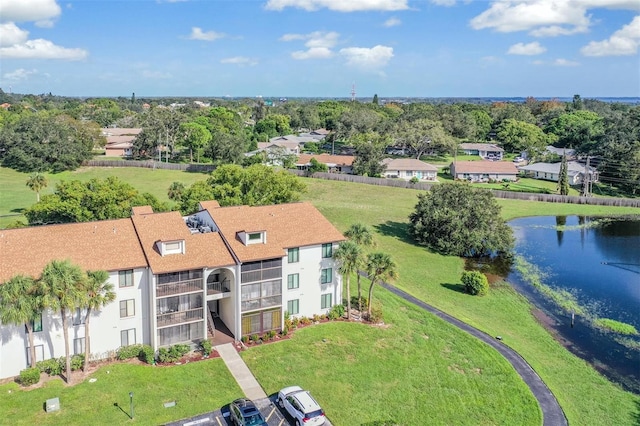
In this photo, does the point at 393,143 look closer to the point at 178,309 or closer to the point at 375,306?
the point at 375,306

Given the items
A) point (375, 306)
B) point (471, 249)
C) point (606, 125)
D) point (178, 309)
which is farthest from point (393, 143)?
point (178, 309)

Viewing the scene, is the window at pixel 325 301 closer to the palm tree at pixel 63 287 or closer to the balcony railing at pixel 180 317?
the balcony railing at pixel 180 317

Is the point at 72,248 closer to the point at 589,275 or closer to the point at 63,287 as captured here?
the point at 63,287

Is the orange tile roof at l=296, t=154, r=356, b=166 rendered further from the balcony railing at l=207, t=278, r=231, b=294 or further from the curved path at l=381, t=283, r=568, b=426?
the balcony railing at l=207, t=278, r=231, b=294

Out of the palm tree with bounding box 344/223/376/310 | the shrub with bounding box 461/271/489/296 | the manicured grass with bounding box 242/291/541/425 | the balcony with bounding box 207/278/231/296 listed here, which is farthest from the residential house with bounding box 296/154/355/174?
the balcony with bounding box 207/278/231/296

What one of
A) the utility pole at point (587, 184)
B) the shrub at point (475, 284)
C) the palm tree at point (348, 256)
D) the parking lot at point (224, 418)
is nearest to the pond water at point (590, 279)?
the shrub at point (475, 284)
